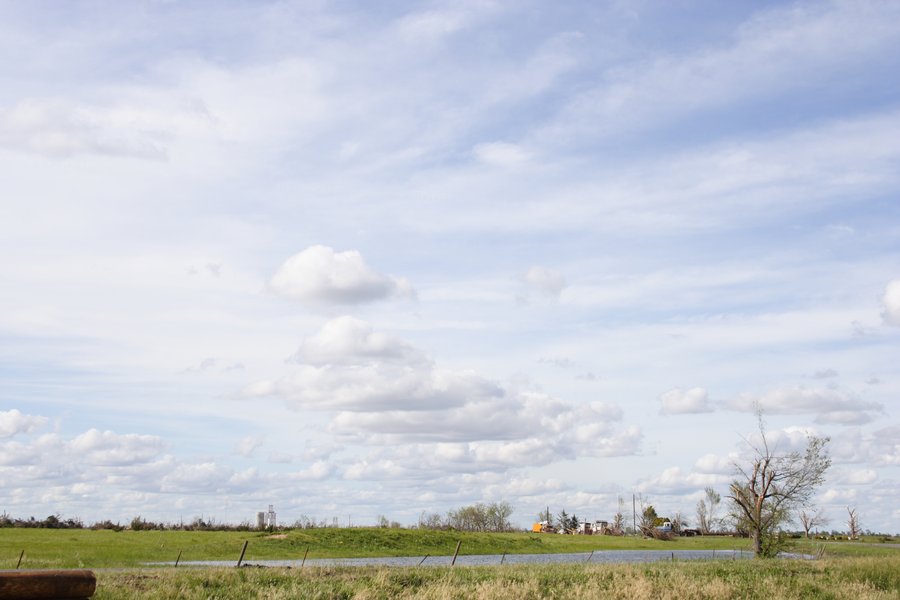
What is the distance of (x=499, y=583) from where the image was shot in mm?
29531

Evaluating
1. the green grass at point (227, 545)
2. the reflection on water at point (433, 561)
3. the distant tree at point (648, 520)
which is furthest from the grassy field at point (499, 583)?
the distant tree at point (648, 520)

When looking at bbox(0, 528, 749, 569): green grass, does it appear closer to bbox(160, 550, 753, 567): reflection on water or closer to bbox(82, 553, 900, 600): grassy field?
bbox(160, 550, 753, 567): reflection on water

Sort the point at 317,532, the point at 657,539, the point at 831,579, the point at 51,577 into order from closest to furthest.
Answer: the point at 51,577, the point at 831,579, the point at 317,532, the point at 657,539

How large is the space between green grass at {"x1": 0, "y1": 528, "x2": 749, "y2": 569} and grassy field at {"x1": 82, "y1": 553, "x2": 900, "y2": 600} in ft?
84.0

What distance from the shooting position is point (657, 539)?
146m

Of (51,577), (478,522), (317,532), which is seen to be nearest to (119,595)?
(51,577)

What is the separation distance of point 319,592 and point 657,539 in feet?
425

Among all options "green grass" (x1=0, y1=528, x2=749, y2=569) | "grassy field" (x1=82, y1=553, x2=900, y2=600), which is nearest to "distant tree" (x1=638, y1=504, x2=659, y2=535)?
"green grass" (x1=0, y1=528, x2=749, y2=569)

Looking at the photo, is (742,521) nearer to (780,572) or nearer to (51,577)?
(780,572)

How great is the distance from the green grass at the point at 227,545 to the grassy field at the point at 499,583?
84.0 feet

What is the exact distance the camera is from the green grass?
62.5 metres

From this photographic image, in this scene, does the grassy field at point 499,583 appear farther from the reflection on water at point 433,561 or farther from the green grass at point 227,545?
the green grass at point 227,545

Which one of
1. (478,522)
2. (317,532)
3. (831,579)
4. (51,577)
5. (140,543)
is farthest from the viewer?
(478,522)

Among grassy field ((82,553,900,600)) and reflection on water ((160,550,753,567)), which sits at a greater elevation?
grassy field ((82,553,900,600))
